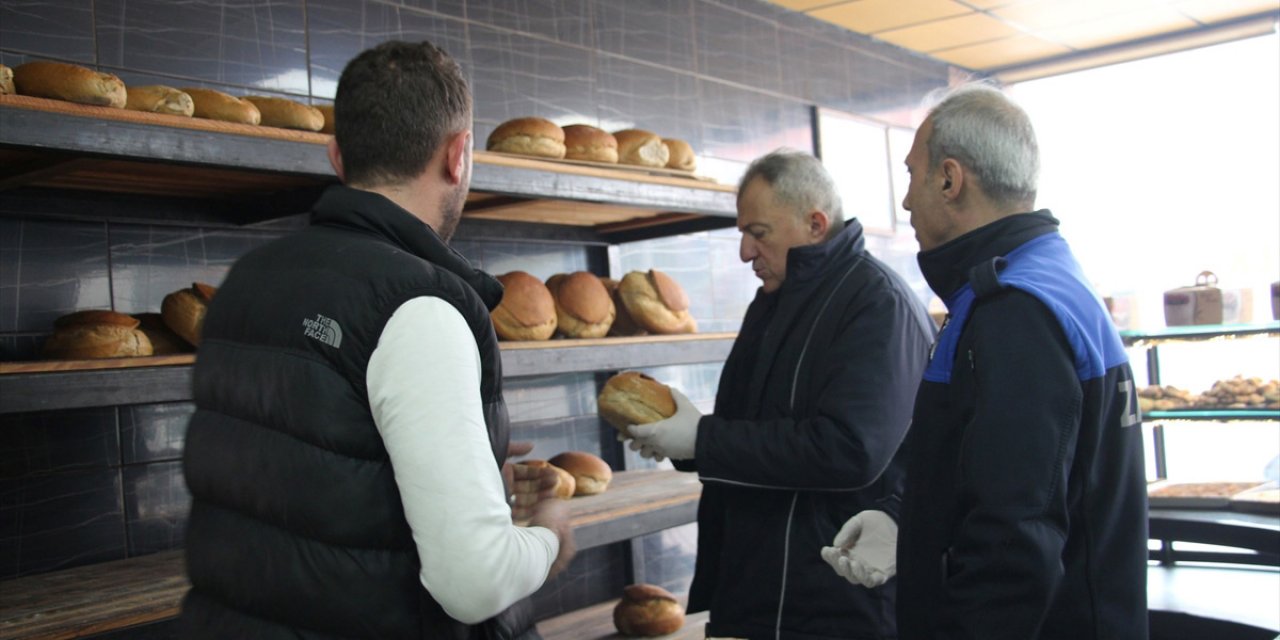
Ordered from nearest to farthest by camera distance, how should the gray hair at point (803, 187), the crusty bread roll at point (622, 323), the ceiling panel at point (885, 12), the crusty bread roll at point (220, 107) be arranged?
1. the crusty bread roll at point (220, 107)
2. the gray hair at point (803, 187)
3. the crusty bread roll at point (622, 323)
4. the ceiling panel at point (885, 12)

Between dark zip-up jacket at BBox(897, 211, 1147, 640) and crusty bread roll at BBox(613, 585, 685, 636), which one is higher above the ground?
dark zip-up jacket at BBox(897, 211, 1147, 640)

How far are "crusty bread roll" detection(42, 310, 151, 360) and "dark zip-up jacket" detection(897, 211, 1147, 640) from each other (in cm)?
156

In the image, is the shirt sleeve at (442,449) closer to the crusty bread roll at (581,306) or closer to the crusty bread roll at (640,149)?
the crusty bread roll at (581,306)

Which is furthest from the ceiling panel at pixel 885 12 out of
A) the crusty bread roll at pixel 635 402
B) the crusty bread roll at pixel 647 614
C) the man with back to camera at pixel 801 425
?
the crusty bread roll at pixel 635 402

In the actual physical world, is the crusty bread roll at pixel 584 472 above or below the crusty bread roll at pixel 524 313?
below

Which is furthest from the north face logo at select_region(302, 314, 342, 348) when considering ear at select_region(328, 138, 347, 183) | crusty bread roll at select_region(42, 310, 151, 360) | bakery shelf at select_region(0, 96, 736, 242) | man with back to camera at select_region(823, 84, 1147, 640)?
crusty bread roll at select_region(42, 310, 151, 360)

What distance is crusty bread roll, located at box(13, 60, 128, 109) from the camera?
73.6 inches

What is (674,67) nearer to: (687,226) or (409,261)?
(687,226)

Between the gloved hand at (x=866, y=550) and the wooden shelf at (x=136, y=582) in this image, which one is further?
the wooden shelf at (x=136, y=582)

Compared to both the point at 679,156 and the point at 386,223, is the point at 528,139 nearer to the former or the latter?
the point at 679,156

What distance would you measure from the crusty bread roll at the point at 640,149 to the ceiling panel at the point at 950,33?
3.05 meters

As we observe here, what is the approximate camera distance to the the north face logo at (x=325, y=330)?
1.19 m

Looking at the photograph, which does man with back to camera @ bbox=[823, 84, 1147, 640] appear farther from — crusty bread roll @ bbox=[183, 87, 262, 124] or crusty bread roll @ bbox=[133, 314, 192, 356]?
crusty bread roll @ bbox=[133, 314, 192, 356]

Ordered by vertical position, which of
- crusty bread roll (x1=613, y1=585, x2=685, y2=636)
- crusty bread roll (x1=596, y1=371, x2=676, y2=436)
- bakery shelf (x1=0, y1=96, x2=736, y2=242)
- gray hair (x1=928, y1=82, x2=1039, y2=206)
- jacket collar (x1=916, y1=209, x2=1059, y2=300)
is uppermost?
bakery shelf (x1=0, y1=96, x2=736, y2=242)
